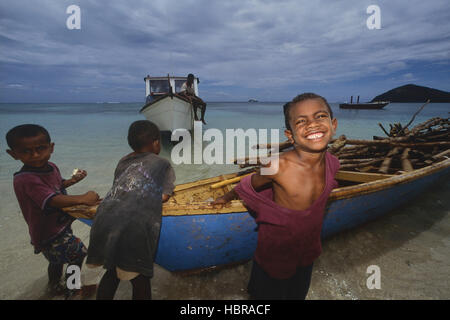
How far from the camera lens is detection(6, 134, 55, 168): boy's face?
67.2 inches

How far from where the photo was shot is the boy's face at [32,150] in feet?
5.60

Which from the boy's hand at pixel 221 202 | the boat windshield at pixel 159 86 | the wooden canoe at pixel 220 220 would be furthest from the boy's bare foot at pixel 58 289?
the boat windshield at pixel 159 86

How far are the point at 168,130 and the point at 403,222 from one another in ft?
A: 34.1

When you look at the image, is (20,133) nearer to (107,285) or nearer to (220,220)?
(107,285)

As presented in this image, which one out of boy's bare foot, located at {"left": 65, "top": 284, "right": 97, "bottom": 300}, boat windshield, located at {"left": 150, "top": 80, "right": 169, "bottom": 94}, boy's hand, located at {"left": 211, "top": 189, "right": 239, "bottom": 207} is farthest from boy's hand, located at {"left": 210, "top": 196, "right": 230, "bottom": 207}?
boat windshield, located at {"left": 150, "top": 80, "right": 169, "bottom": 94}

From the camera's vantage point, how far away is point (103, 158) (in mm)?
9180

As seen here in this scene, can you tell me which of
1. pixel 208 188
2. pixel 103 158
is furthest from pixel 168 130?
pixel 208 188

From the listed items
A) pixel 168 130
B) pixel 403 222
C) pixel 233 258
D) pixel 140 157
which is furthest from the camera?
pixel 168 130

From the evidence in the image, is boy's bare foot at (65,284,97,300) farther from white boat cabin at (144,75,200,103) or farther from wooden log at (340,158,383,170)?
white boat cabin at (144,75,200,103)

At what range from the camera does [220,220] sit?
219 cm

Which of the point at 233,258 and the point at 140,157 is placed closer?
the point at 140,157

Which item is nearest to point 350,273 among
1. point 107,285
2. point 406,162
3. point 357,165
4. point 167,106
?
point 357,165

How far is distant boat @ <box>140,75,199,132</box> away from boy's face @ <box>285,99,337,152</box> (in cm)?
906
